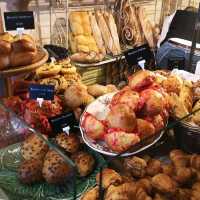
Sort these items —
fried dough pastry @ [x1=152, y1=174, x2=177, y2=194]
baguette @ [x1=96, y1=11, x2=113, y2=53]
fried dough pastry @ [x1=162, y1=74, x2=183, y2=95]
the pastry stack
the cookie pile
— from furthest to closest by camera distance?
baguette @ [x1=96, y1=11, x2=113, y2=53], the pastry stack, the cookie pile, fried dough pastry @ [x1=162, y1=74, x2=183, y2=95], fried dough pastry @ [x1=152, y1=174, x2=177, y2=194]

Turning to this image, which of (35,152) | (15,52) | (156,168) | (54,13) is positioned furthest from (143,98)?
(54,13)

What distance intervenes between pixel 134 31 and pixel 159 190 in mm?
2229

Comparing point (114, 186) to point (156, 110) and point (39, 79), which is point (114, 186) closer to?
point (156, 110)

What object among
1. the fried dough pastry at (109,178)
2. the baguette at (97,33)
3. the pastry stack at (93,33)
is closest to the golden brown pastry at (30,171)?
the fried dough pastry at (109,178)

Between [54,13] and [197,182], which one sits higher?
[54,13]

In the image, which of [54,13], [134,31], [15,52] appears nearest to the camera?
[15,52]

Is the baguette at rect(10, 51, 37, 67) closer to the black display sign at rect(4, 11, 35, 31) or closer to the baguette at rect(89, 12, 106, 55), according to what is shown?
the black display sign at rect(4, 11, 35, 31)

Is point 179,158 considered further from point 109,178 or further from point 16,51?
point 16,51

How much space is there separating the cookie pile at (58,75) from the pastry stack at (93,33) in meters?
1.14

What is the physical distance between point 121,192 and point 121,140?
145 millimetres

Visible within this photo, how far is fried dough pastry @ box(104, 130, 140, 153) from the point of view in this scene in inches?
36.4

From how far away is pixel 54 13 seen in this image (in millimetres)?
2838

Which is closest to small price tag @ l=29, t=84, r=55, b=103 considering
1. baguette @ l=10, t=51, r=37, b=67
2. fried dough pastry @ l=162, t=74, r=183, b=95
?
baguette @ l=10, t=51, r=37, b=67

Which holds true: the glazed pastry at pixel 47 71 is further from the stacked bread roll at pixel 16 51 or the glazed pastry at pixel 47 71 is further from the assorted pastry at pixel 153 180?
the assorted pastry at pixel 153 180
